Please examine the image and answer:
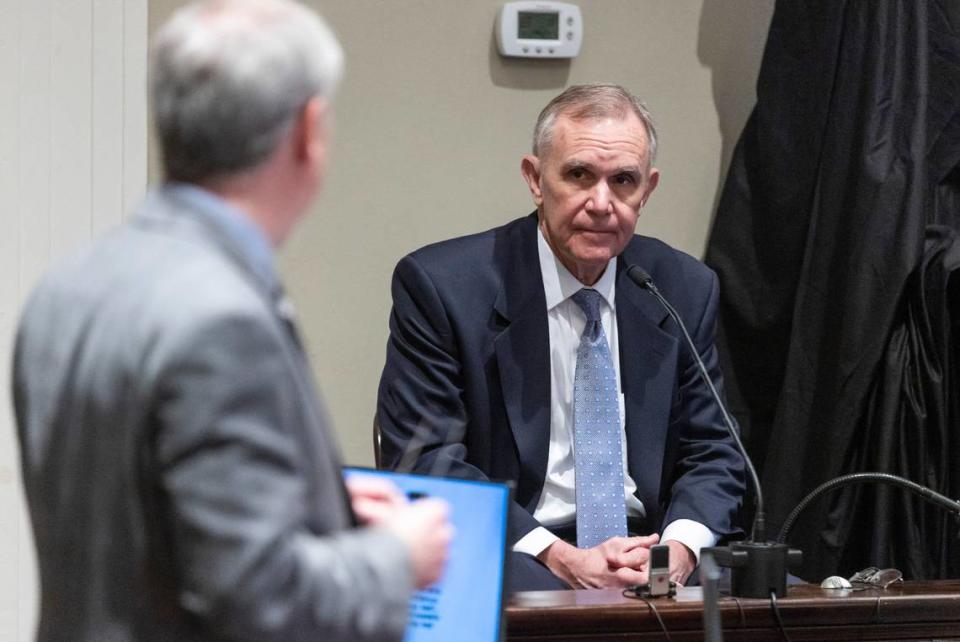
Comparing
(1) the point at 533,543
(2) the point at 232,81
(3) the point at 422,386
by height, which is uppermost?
(2) the point at 232,81

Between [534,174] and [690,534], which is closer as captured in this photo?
[690,534]

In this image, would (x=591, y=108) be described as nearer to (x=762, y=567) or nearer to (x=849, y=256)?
(x=849, y=256)

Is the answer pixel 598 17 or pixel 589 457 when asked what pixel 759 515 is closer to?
pixel 589 457

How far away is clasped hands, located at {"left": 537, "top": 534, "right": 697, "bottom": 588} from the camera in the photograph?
8.11 ft

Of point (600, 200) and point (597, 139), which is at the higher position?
point (597, 139)

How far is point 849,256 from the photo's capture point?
3258mm

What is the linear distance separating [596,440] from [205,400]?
5.71 ft

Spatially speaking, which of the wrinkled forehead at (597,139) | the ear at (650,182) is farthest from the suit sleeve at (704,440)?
the wrinkled forehead at (597,139)

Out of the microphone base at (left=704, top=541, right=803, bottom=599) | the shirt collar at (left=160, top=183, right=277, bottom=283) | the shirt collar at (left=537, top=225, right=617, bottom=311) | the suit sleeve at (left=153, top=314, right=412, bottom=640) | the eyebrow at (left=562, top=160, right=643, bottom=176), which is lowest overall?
the microphone base at (left=704, top=541, right=803, bottom=599)

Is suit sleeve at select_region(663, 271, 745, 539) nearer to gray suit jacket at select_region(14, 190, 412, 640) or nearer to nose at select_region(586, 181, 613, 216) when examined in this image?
nose at select_region(586, 181, 613, 216)

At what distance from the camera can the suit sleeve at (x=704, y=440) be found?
275 cm

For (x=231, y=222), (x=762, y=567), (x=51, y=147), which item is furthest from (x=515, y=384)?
(x=231, y=222)

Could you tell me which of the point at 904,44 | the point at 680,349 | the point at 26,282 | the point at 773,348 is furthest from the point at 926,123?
the point at 26,282

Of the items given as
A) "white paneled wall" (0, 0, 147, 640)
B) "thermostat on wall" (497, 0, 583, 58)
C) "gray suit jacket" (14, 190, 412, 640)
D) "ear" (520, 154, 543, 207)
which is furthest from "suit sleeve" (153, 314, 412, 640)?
"thermostat on wall" (497, 0, 583, 58)
